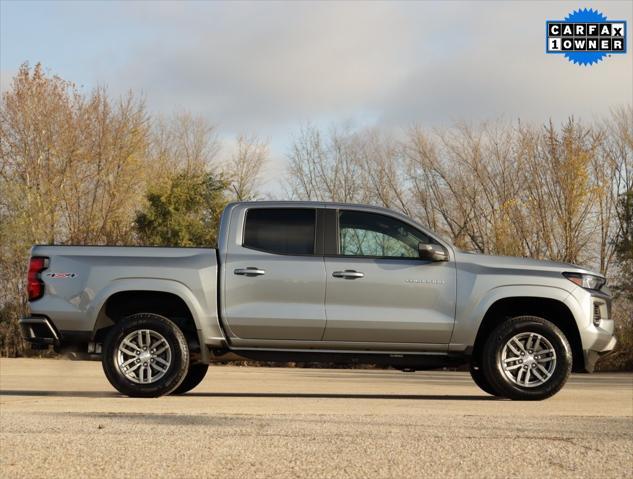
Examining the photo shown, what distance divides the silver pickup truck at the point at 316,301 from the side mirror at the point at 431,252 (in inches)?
0.6

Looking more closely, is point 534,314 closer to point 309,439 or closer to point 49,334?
point 309,439

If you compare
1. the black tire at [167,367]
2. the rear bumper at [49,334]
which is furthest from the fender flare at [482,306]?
the rear bumper at [49,334]

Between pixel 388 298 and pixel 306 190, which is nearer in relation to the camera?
pixel 388 298

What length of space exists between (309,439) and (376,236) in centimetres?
374

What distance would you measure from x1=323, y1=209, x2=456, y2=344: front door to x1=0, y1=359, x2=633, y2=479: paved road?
744 mm

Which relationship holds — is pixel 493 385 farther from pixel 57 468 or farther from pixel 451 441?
pixel 57 468

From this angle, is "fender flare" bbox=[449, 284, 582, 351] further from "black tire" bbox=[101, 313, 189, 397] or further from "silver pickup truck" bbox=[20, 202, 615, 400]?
"black tire" bbox=[101, 313, 189, 397]

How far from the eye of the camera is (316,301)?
32.5 ft

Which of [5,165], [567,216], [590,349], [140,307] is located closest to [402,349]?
[590,349]

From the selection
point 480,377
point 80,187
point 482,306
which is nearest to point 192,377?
point 480,377

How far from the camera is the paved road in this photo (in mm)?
5875

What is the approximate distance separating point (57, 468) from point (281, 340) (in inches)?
168

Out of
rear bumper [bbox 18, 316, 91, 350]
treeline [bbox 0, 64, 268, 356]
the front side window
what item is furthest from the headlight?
treeline [bbox 0, 64, 268, 356]

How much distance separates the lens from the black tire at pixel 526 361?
389 inches
